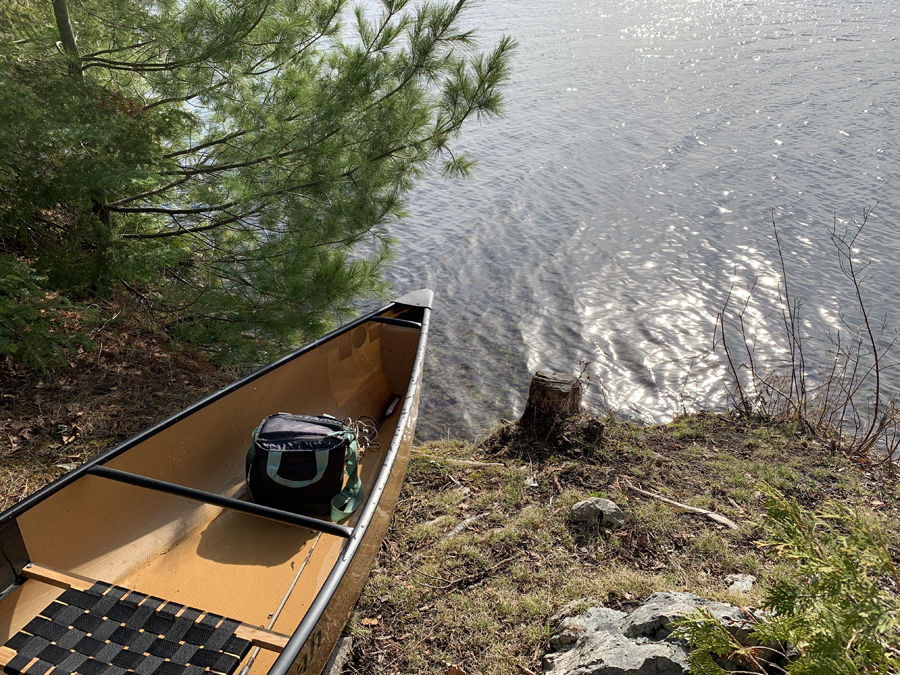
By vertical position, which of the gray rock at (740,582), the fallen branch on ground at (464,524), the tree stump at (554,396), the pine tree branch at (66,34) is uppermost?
the pine tree branch at (66,34)

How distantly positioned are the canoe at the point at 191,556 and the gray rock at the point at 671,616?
3.65 ft

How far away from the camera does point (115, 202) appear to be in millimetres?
4527

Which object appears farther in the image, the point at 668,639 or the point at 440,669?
the point at 440,669

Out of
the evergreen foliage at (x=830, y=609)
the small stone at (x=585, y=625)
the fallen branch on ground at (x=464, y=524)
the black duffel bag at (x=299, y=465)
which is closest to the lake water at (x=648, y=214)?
the fallen branch on ground at (x=464, y=524)

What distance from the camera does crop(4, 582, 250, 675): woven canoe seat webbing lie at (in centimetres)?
217

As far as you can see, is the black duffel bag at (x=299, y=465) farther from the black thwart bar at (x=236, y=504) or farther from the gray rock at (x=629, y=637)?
the gray rock at (x=629, y=637)

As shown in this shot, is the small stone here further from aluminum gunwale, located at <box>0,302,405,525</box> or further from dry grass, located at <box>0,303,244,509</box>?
dry grass, located at <box>0,303,244,509</box>

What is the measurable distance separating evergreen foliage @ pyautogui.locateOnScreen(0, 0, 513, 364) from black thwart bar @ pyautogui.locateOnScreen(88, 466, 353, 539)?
1.62 metres

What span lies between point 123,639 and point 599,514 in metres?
2.36

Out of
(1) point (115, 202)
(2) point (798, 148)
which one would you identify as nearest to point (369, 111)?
(1) point (115, 202)

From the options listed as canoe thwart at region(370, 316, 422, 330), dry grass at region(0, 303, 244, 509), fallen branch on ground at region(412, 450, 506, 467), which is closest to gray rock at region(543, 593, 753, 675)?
fallen branch on ground at region(412, 450, 506, 467)

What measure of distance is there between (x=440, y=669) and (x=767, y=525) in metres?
1.47

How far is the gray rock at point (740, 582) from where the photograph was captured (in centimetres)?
288

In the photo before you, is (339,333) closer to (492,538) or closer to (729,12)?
A: (492,538)
